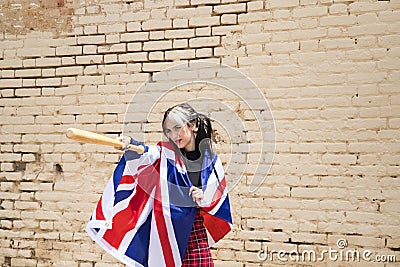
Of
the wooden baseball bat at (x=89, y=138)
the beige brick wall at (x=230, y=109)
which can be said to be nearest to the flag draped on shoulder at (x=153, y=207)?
the wooden baseball bat at (x=89, y=138)

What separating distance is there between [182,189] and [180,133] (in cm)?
34

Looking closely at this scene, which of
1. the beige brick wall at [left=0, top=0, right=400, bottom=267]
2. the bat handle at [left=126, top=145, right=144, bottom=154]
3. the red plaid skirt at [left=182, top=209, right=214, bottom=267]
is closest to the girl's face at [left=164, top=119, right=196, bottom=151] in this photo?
the bat handle at [left=126, top=145, right=144, bottom=154]

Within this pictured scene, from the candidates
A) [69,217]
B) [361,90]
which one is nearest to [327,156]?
[361,90]

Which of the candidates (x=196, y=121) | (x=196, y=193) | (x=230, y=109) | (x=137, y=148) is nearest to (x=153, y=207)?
(x=196, y=193)

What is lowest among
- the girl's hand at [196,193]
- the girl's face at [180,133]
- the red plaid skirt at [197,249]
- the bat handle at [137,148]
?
the red plaid skirt at [197,249]

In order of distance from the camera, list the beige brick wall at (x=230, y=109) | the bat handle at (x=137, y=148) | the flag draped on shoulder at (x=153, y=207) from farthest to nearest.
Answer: the beige brick wall at (x=230, y=109)
the flag draped on shoulder at (x=153, y=207)
the bat handle at (x=137, y=148)

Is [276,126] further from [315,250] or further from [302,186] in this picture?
[315,250]

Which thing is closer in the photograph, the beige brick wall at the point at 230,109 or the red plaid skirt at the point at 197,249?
the red plaid skirt at the point at 197,249

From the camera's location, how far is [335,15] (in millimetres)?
4695

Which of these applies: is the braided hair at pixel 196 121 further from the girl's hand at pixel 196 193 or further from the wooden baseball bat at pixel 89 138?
the wooden baseball bat at pixel 89 138

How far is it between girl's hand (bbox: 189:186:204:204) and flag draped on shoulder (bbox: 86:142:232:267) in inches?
2.5

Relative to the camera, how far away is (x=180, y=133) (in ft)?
12.6

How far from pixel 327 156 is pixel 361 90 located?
1.78 feet

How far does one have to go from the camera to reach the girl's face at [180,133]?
384 centimetres
